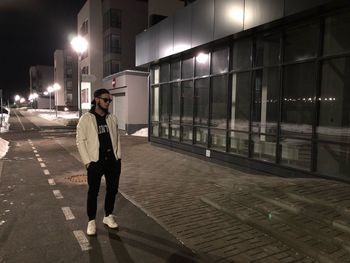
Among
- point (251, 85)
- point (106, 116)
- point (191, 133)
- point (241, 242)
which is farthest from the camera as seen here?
point (191, 133)

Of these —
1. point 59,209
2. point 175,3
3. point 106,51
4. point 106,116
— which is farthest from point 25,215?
point 106,51

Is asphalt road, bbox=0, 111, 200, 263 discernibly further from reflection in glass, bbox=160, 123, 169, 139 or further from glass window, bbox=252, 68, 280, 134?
reflection in glass, bbox=160, 123, 169, 139

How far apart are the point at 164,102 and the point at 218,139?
15.3 ft

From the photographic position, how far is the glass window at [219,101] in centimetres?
1084

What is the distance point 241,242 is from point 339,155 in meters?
3.87

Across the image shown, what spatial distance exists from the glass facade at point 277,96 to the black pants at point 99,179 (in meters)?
4.91

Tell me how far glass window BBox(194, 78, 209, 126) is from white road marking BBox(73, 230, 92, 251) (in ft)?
25.0

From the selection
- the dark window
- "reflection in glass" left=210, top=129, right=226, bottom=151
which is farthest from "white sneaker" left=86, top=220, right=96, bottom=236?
the dark window

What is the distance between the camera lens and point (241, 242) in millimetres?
4645

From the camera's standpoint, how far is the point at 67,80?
227ft

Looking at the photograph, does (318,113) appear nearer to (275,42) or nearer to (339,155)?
(339,155)

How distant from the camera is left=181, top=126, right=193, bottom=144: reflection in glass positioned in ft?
42.3

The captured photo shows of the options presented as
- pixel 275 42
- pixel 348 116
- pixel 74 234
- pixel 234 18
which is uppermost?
pixel 234 18

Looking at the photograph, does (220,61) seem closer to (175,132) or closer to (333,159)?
(175,132)
